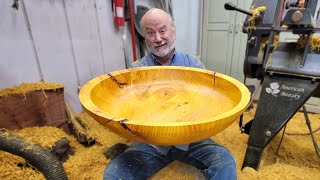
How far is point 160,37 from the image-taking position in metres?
1.14

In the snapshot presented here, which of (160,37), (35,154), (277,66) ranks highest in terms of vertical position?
(160,37)

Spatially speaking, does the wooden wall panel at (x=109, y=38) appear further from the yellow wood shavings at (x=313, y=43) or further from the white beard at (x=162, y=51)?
the yellow wood shavings at (x=313, y=43)

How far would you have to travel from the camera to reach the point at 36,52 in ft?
3.99

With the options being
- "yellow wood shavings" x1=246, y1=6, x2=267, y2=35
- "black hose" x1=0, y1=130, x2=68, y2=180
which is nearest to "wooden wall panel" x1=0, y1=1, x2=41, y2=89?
"black hose" x1=0, y1=130, x2=68, y2=180

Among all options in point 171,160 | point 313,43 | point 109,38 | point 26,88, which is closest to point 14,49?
point 26,88

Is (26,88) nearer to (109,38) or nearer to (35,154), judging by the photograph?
(35,154)

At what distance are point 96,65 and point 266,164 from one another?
143cm

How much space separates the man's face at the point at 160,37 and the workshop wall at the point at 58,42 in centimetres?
59

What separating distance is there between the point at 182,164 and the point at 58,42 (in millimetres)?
1085

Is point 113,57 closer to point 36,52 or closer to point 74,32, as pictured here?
point 74,32

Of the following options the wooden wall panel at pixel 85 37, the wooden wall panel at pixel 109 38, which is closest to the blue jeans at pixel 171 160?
the wooden wall panel at pixel 85 37

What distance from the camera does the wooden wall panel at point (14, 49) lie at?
→ 1051mm

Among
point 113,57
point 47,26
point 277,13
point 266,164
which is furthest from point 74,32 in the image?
point 266,164

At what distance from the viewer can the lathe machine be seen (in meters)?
0.95
